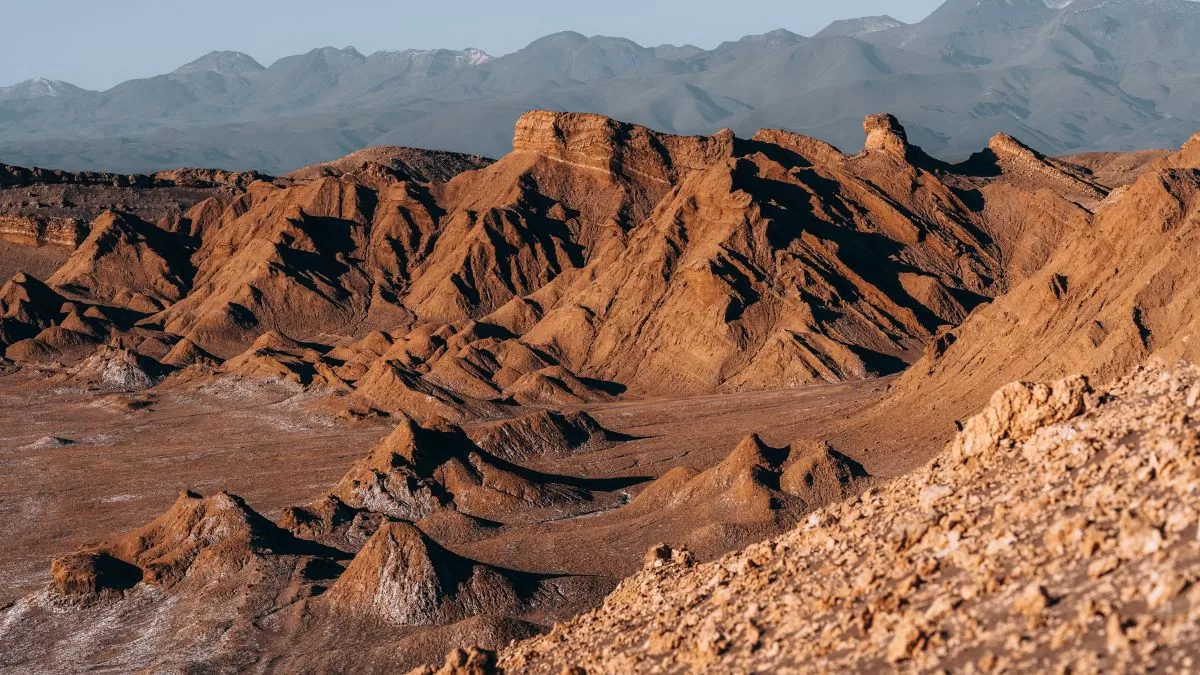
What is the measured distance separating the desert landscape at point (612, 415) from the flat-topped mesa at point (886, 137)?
5.28 ft

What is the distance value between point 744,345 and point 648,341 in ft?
22.7

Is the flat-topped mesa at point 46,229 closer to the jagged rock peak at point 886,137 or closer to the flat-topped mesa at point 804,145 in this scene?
the flat-topped mesa at point 804,145

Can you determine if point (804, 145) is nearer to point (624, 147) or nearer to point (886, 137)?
point (886, 137)

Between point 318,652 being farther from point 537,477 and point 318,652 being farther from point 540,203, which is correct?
point 540,203

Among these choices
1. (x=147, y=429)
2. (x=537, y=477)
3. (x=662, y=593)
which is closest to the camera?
(x=662, y=593)

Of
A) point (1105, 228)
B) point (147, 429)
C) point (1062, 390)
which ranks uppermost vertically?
point (1062, 390)

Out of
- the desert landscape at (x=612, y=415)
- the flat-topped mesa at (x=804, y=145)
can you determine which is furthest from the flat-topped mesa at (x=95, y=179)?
the flat-topped mesa at (x=804, y=145)

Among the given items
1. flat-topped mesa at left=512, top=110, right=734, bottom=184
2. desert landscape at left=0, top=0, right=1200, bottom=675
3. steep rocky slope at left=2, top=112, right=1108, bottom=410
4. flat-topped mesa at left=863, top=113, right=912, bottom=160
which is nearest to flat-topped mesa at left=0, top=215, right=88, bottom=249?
desert landscape at left=0, top=0, right=1200, bottom=675

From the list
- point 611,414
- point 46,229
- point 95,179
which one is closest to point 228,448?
point 611,414

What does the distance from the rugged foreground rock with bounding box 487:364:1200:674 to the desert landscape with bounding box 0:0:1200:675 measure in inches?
2.6

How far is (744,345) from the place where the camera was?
97.2 m

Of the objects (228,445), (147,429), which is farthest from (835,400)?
(147,429)

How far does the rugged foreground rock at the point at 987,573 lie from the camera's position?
16656mm

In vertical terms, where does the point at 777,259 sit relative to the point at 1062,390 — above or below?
below
